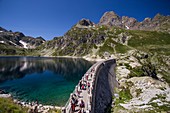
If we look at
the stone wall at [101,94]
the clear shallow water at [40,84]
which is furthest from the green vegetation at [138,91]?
the clear shallow water at [40,84]

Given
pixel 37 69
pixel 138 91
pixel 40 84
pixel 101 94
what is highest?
pixel 37 69

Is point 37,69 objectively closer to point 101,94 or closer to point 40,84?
point 40,84

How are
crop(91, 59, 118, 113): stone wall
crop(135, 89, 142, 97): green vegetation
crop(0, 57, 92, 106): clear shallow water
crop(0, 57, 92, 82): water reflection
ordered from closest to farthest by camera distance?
crop(91, 59, 118, 113): stone wall, crop(0, 57, 92, 106): clear shallow water, crop(135, 89, 142, 97): green vegetation, crop(0, 57, 92, 82): water reflection

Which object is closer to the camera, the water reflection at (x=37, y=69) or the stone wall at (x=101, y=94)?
the stone wall at (x=101, y=94)

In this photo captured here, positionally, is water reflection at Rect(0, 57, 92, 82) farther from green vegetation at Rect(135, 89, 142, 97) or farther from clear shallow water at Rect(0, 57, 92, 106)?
green vegetation at Rect(135, 89, 142, 97)

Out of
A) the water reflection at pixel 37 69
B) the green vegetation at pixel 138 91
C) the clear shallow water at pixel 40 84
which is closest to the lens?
the clear shallow water at pixel 40 84

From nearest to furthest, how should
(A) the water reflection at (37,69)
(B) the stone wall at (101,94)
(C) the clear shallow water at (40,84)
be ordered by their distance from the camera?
(B) the stone wall at (101,94) → (C) the clear shallow water at (40,84) → (A) the water reflection at (37,69)

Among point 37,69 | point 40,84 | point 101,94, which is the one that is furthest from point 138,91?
point 37,69

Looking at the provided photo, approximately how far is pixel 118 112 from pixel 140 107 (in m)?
5.25

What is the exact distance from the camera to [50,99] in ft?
126

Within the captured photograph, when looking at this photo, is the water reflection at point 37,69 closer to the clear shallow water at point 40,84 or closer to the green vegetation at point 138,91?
the clear shallow water at point 40,84

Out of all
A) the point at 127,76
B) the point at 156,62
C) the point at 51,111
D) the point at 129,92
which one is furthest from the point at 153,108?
the point at 156,62

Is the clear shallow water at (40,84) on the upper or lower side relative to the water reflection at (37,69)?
lower

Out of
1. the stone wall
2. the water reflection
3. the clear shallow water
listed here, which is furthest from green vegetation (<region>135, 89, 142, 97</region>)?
the water reflection
